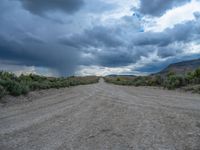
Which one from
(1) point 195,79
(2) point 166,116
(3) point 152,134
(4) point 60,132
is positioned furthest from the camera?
(1) point 195,79

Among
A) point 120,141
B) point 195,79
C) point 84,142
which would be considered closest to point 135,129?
point 120,141

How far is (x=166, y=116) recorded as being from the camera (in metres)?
9.33

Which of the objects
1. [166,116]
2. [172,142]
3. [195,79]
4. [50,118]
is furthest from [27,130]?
[195,79]

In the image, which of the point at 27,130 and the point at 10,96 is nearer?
the point at 27,130

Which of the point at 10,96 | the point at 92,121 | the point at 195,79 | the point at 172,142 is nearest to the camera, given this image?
the point at 172,142

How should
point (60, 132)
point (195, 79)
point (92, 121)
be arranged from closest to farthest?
point (60, 132) → point (92, 121) → point (195, 79)

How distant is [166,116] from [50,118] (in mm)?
3995

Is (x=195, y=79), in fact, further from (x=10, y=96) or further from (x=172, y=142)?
(x=172, y=142)

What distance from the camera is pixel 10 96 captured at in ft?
58.7

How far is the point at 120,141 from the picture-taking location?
616 centimetres

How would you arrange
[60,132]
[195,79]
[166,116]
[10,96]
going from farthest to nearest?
[195,79]
[10,96]
[166,116]
[60,132]

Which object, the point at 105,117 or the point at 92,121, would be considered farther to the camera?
the point at 105,117

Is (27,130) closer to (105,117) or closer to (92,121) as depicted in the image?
(92,121)

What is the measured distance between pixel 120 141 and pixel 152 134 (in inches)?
38.3
